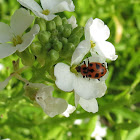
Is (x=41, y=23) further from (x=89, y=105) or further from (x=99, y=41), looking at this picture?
(x=89, y=105)

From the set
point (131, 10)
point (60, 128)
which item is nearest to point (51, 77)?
point (60, 128)

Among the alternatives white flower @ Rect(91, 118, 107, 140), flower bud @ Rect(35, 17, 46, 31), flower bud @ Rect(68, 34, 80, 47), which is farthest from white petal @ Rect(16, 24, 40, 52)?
white flower @ Rect(91, 118, 107, 140)

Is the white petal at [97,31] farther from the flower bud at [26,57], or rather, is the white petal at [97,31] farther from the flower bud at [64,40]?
the flower bud at [26,57]

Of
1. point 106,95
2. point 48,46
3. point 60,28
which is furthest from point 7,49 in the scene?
point 106,95

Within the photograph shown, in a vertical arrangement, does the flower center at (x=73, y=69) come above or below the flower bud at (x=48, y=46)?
below

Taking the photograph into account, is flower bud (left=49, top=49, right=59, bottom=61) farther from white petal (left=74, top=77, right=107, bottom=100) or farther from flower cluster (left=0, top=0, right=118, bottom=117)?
white petal (left=74, top=77, right=107, bottom=100)

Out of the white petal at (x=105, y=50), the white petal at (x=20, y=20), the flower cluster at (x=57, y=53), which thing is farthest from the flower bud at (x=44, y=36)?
the white petal at (x=105, y=50)

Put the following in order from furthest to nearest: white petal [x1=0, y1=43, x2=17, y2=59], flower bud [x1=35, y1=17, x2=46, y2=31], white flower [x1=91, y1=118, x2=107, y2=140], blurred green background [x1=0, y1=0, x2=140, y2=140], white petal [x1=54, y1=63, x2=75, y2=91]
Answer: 1. white flower [x1=91, y1=118, x2=107, y2=140]
2. blurred green background [x1=0, y1=0, x2=140, y2=140]
3. flower bud [x1=35, y1=17, x2=46, y2=31]
4. white petal [x1=0, y1=43, x2=17, y2=59]
5. white petal [x1=54, y1=63, x2=75, y2=91]
